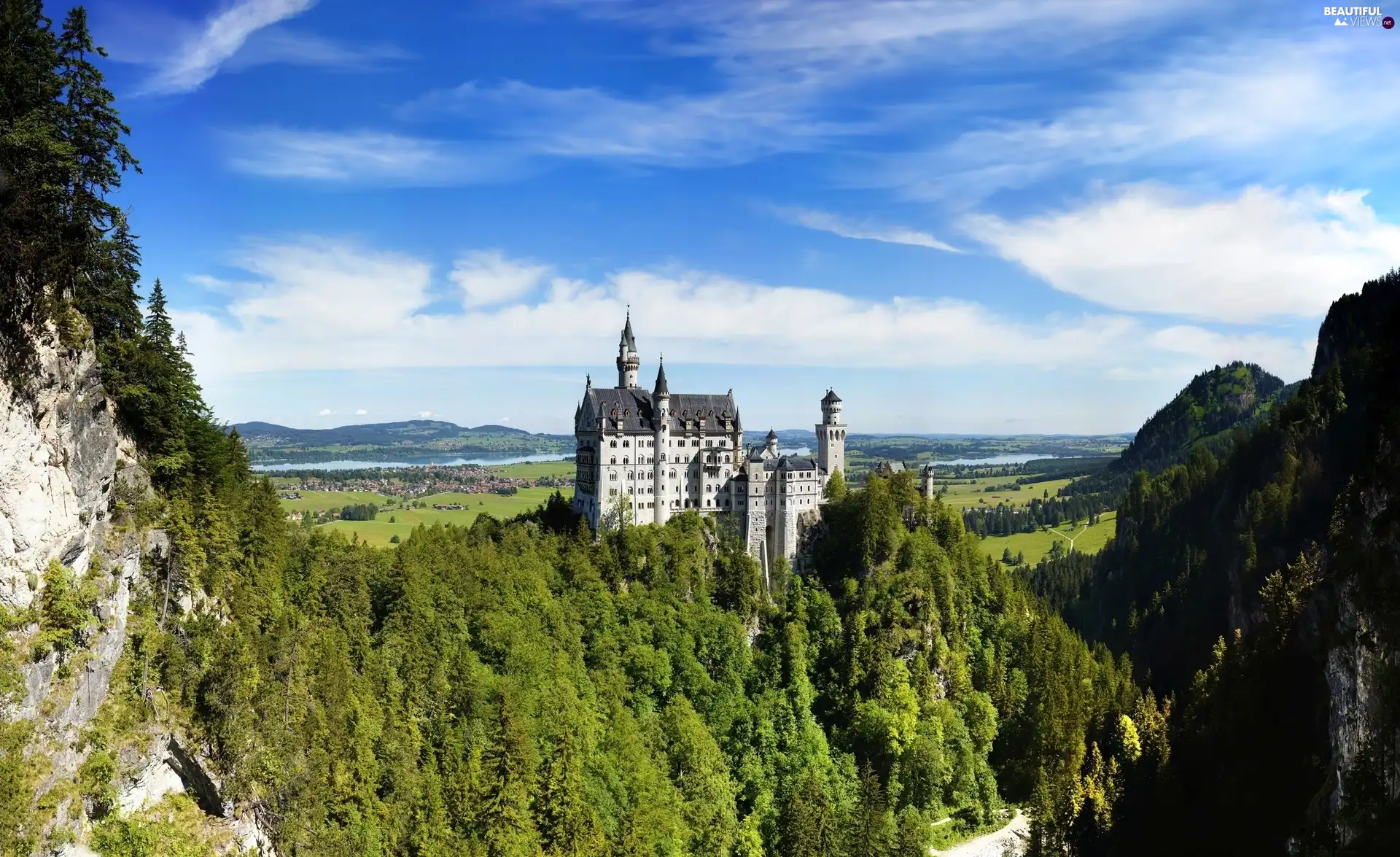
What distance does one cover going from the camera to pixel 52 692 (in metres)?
39.7

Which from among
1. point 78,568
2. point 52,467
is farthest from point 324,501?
point 52,467

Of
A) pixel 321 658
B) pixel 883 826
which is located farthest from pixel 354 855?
pixel 883 826

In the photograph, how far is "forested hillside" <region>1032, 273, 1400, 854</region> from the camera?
44875mm

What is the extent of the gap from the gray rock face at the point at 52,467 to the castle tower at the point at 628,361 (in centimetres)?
6089

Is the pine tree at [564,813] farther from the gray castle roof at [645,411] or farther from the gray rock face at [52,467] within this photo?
the gray castle roof at [645,411]

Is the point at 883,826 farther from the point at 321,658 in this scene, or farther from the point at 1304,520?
the point at 1304,520

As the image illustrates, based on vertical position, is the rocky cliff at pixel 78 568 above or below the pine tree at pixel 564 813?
above

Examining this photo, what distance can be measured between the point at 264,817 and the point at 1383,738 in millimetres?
57891

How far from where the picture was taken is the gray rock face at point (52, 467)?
39.2m

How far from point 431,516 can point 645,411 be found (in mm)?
75965

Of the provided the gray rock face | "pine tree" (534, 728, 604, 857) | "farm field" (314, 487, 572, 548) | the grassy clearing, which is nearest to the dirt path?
"pine tree" (534, 728, 604, 857)

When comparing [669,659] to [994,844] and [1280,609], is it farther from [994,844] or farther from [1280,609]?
[1280,609]

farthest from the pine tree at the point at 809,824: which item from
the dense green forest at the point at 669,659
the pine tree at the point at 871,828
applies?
the pine tree at the point at 871,828

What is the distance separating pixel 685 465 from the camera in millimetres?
100000
